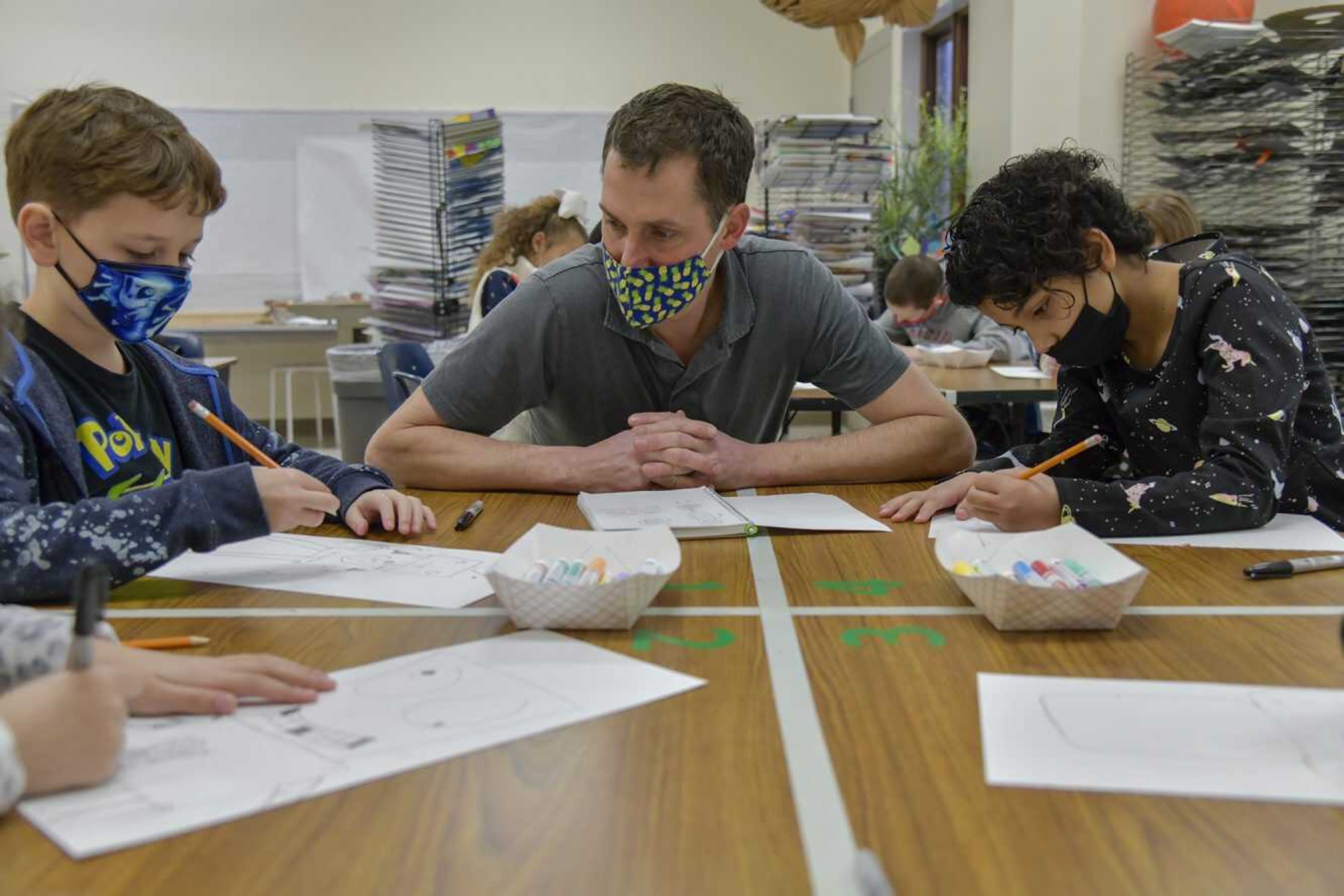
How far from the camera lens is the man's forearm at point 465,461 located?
64.8 inches

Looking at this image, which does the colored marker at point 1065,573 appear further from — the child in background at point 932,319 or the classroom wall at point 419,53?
the classroom wall at point 419,53

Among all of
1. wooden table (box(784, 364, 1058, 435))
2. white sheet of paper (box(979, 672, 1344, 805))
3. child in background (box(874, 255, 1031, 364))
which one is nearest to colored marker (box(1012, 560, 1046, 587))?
white sheet of paper (box(979, 672, 1344, 805))

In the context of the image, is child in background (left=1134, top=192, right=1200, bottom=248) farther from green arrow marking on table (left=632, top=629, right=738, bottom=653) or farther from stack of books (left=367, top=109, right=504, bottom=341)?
stack of books (left=367, top=109, right=504, bottom=341)

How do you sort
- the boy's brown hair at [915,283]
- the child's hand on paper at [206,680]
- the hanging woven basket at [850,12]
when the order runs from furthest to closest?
the boy's brown hair at [915,283] → the hanging woven basket at [850,12] → the child's hand on paper at [206,680]

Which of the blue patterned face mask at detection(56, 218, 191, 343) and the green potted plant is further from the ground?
the green potted plant

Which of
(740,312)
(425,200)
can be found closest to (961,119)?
(425,200)

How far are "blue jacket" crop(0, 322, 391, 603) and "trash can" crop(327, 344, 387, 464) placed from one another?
8.63 ft

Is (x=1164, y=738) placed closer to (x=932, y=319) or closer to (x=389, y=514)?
(x=389, y=514)

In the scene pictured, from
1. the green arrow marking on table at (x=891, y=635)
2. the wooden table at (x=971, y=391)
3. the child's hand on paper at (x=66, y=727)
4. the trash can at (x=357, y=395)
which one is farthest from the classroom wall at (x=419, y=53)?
the child's hand on paper at (x=66, y=727)

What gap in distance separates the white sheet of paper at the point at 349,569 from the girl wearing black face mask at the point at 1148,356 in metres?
0.60

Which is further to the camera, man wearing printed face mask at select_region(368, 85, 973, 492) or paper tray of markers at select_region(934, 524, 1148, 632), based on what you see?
man wearing printed face mask at select_region(368, 85, 973, 492)

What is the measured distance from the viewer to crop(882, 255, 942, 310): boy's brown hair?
421 centimetres

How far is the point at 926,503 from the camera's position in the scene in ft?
4.78

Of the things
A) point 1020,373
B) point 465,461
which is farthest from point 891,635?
point 1020,373
